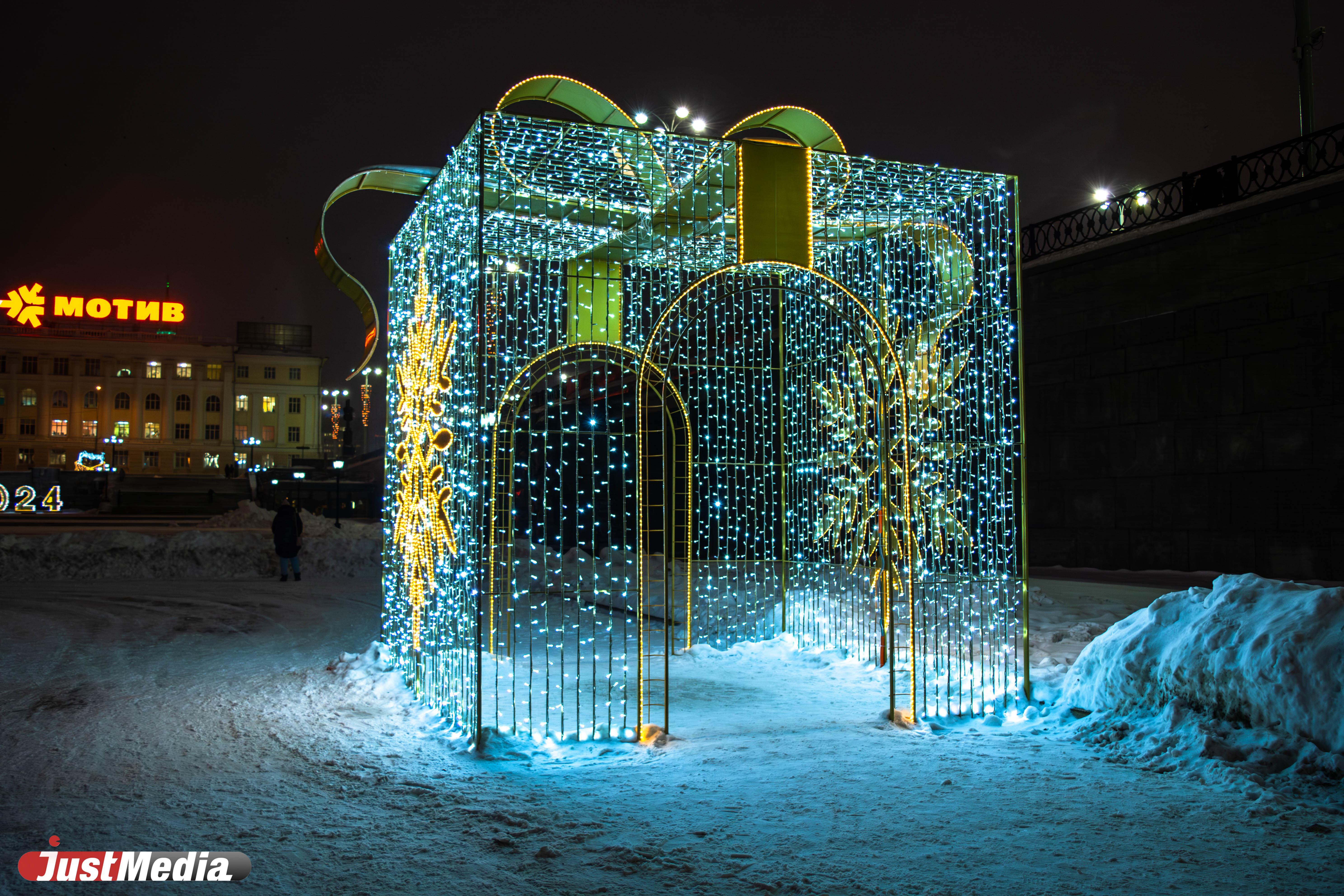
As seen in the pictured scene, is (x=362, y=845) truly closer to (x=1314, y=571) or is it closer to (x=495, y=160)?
(x=495, y=160)

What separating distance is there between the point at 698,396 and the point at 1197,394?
7.45 m

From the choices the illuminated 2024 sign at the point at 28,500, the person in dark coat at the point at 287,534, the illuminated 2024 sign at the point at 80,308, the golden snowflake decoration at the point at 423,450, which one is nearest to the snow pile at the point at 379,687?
the golden snowflake decoration at the point at 423,450

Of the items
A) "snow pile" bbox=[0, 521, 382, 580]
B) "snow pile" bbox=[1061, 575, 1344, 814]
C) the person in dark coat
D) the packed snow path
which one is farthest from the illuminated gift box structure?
"snow pile" bbox=[0, 521, 382, 580]

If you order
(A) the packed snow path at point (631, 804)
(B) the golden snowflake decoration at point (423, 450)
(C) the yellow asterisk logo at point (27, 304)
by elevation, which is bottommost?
(A) the packed snow path at point (631, 804)

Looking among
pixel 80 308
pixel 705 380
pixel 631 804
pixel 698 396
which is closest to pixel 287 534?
pixel 698 396

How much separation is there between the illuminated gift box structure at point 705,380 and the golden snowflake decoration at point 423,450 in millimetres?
33

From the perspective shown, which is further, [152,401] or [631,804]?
[152,401]

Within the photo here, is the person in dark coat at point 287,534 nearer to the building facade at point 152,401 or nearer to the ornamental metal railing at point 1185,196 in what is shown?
the ornamental metal railing at point 1185,196

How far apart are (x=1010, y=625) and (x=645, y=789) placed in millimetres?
5632

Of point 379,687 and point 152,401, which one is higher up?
point 152,401

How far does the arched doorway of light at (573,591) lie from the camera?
5918 millimetres

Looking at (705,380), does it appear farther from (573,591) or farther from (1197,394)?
(1197,394)

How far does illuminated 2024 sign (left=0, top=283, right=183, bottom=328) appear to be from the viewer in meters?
50.8

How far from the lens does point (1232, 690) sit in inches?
208
